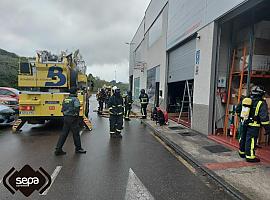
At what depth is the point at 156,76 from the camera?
728 inches

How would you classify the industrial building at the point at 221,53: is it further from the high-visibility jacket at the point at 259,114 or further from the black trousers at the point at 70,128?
the black trousers at the point at 70,128

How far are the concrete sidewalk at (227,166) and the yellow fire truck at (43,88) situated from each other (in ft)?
14.8

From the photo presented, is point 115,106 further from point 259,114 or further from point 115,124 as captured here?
point 259,114

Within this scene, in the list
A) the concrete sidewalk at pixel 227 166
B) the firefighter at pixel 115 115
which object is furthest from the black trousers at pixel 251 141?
the firefighter at pixel 115 115

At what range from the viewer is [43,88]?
33.7 ft

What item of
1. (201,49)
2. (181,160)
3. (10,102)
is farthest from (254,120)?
(10,102)

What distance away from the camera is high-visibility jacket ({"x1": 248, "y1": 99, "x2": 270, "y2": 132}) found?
5.74 metres

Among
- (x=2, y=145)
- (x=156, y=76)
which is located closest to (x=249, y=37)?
(x=2, y=145)

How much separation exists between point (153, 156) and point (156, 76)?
1237 centimetres


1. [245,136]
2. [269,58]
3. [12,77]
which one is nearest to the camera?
[245,136]

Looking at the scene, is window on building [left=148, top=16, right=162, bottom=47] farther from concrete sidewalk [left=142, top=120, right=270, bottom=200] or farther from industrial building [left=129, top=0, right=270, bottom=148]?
concrete sidewalk [left=142, top=120, right=270, bottom=200]

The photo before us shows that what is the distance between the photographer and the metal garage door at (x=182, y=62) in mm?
11258

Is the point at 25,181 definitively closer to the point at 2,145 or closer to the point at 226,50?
the point at 2,145

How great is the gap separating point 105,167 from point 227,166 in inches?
111
